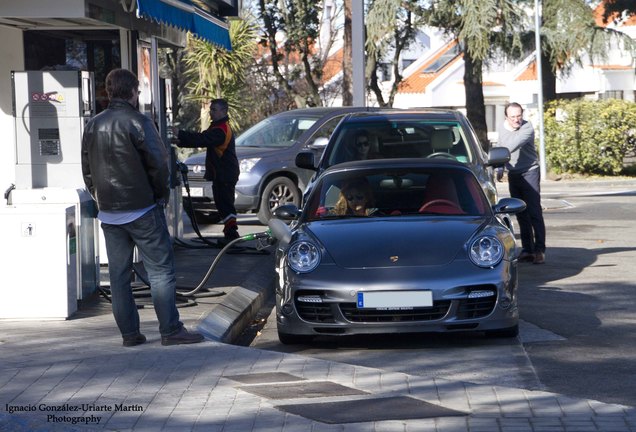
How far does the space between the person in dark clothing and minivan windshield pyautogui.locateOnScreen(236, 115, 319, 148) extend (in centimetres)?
561

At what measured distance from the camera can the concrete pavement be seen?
584 cm

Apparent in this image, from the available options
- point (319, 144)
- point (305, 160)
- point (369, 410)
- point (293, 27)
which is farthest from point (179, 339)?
point (293, 27)

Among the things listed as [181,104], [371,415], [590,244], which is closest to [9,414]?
[371,415]

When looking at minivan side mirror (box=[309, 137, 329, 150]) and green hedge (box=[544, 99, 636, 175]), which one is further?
green hedge (box=[544, 99, 636, 175])

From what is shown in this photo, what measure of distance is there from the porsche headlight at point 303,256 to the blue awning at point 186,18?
109 inches

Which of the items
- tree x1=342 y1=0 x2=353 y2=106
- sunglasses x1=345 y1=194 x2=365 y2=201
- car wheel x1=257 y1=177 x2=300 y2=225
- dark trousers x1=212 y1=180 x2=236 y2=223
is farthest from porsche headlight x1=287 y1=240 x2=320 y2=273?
tree x1=342 y1=0 x2=353 y2=106

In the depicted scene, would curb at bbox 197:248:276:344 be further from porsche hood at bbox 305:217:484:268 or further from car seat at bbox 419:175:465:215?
car seat at bbox 419:175:465:215

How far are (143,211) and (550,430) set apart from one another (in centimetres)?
334

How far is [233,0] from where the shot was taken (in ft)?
54.9

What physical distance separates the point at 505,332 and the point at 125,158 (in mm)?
3017

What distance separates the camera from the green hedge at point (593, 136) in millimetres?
32594

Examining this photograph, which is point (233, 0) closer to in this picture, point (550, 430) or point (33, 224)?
point (33, 224)

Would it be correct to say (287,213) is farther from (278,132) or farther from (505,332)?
(278,132)

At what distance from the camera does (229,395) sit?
254 inches
